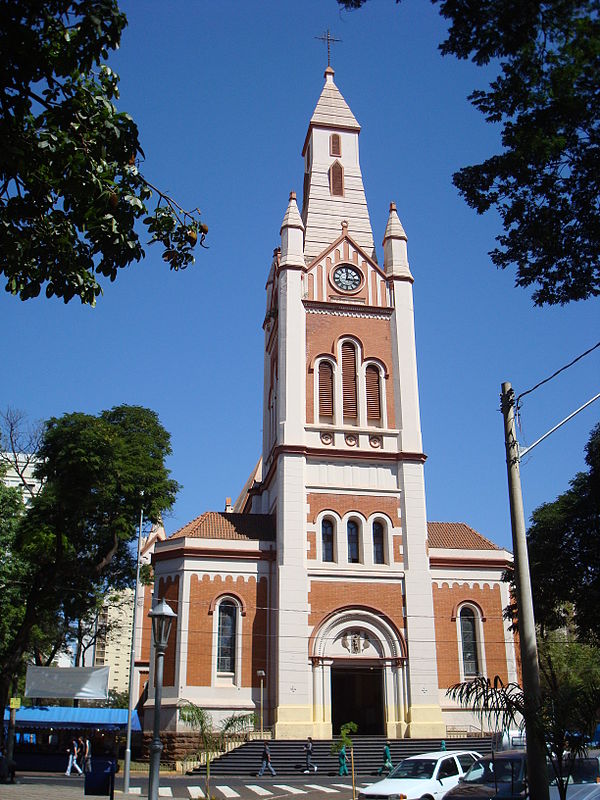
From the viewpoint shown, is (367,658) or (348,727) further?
(367,658)

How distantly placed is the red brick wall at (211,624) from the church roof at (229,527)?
1.92 m

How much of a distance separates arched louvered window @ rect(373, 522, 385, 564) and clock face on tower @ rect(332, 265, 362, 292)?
11.7 meters

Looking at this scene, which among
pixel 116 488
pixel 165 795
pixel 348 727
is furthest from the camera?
pixel 116 488

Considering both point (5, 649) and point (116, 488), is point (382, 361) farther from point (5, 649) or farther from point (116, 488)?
point (5, 649)

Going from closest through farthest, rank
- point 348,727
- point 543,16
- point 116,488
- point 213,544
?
point 543,16 < point 348,727 < point 116,488 < point 213,544

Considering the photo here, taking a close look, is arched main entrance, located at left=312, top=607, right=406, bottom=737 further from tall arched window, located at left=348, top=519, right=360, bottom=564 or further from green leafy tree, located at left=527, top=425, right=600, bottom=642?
green leafy tree, located at left=527, top=425, right=600, bottom=642

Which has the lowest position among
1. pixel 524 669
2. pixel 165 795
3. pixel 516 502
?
pixel 165 795

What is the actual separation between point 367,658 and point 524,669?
23391 mm

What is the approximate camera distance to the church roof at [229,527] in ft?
119

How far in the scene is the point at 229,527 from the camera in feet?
122

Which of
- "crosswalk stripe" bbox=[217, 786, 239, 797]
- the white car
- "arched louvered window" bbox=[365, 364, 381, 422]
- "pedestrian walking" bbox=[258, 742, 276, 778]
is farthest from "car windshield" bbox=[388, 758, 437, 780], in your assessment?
"arched louvered window" bbox=[365, 364, 381, 422]

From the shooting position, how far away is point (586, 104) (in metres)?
10.2

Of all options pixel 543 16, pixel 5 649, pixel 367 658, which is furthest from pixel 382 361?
pixel 543 16

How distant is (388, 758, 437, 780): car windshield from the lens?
17609 mm
